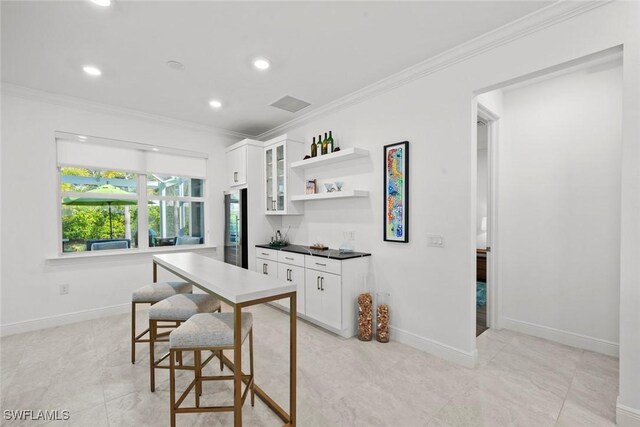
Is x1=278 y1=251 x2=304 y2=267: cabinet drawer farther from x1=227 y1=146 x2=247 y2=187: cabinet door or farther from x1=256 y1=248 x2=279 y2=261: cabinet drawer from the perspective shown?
x1=227 y1=146 x2=247 y2=187: cabinet door

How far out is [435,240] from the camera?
2807 millimetres

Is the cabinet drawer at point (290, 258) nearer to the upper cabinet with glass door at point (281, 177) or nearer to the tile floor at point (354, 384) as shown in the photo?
the upper cabinet with glass door at point (281, 177)

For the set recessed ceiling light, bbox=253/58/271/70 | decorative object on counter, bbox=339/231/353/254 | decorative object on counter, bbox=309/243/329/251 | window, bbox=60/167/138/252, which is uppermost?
recessed ceiling light, bbox=253/58/271/70

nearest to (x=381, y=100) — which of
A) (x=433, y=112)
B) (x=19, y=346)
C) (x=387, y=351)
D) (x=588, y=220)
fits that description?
(x=433, y=112)

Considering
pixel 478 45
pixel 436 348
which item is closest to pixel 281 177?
pixel 478 45

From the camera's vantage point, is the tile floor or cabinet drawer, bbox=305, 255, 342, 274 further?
cabinet drawer, bbox=305, 255, 342, 274

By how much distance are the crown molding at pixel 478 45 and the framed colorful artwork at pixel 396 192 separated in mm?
682

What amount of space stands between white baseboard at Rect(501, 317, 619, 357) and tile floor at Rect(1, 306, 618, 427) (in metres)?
0.09

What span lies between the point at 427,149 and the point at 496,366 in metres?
2.07

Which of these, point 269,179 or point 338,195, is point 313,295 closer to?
point 338,195

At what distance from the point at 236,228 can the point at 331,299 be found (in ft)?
7.19

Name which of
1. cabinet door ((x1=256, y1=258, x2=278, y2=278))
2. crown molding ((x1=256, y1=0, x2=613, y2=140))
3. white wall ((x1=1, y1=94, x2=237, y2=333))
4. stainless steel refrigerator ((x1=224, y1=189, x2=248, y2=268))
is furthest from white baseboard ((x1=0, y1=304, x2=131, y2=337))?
crown molding ((x1=256, y1=0, x2=613, y2=140))

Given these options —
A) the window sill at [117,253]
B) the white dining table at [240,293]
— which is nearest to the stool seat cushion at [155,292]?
the white dining table at [240,293]

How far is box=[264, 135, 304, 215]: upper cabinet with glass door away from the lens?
425 cm
